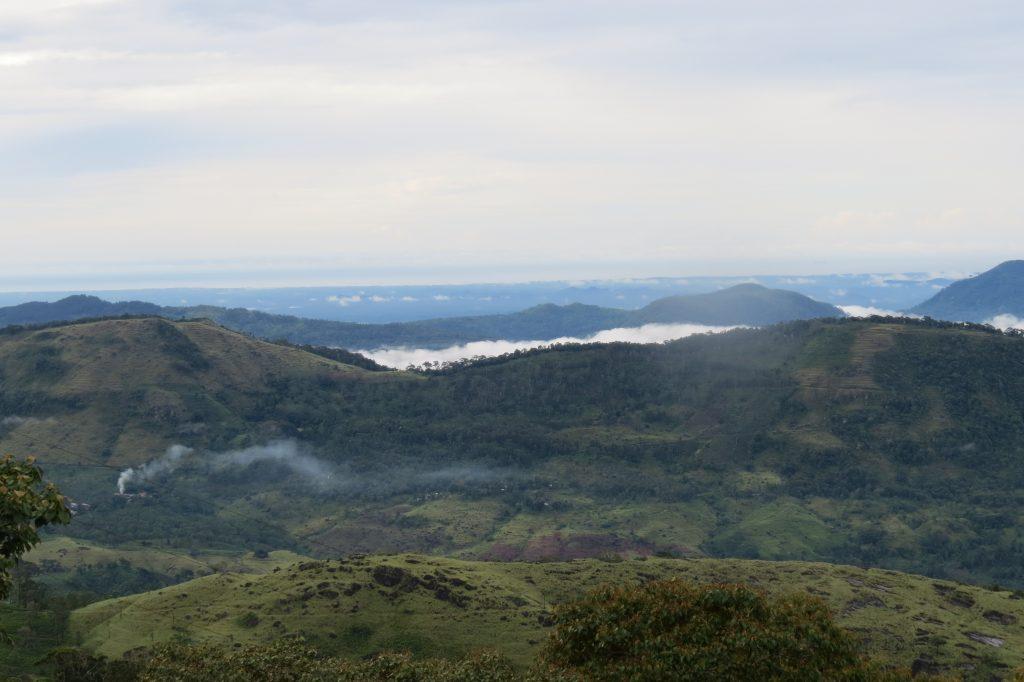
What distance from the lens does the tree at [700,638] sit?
67.4m

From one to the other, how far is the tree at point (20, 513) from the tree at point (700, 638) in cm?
4167

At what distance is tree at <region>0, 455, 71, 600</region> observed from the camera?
4212 cm

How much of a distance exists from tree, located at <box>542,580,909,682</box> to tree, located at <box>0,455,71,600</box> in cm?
4167

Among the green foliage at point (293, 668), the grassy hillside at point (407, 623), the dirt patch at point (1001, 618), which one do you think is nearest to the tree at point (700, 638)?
the green foliage at point (293, 668)

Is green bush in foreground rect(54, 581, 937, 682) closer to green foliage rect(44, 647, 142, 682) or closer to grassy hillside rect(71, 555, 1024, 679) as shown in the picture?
green foliage rect(44, 647, 142, 682)

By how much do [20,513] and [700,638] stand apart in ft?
157

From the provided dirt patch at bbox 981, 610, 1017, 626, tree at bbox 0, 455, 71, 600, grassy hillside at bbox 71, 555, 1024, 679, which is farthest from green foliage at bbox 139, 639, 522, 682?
dirt patch at bbox 981, 610, 1017, 626

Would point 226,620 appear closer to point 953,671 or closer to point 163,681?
point 163,681

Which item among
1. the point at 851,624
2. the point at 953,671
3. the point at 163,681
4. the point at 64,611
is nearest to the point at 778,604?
the point at 163,681

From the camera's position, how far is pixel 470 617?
18288cm

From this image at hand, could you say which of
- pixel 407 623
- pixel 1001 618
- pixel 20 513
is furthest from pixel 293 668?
pixel 1001 618

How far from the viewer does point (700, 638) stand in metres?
A: 69.8

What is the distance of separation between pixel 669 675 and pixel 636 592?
1014cm

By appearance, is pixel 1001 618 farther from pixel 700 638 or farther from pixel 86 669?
pixel 86 669
